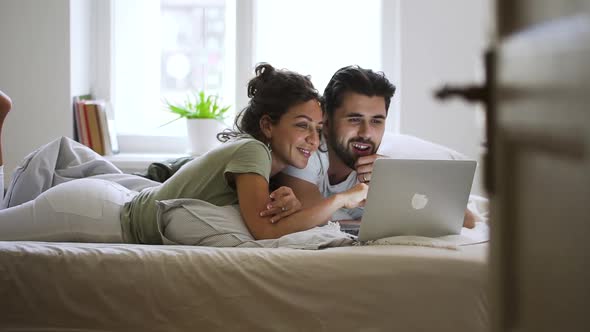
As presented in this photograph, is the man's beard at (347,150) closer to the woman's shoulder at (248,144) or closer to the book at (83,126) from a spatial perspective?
the woman's shoulder at (248,144)

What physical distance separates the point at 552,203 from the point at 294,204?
4.37 feet

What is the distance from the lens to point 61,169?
2340 millimetres

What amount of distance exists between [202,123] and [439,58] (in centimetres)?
112

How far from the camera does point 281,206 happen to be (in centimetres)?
182

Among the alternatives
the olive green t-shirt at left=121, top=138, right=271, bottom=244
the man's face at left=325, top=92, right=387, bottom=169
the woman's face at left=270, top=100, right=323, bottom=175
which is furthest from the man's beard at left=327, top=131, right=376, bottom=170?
the olive green t-shirt at left=121, top=138, right=271, bottom=244

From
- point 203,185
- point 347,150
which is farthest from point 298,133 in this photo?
point 203,185

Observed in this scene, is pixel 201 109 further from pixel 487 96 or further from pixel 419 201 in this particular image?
pixel 487 96

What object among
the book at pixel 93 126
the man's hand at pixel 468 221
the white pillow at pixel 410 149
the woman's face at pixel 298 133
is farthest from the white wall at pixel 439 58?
the book at pixel 93 126

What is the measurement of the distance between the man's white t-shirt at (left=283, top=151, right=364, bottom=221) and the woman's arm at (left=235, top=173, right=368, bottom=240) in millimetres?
242

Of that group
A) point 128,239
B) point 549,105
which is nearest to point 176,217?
point 128,239

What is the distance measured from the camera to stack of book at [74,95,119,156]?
3311mm

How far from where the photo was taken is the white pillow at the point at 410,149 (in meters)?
2.43

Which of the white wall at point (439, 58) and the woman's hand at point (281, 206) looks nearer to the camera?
the woman's hand at point (281, 206)

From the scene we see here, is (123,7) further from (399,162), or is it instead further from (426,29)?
(399,162)
